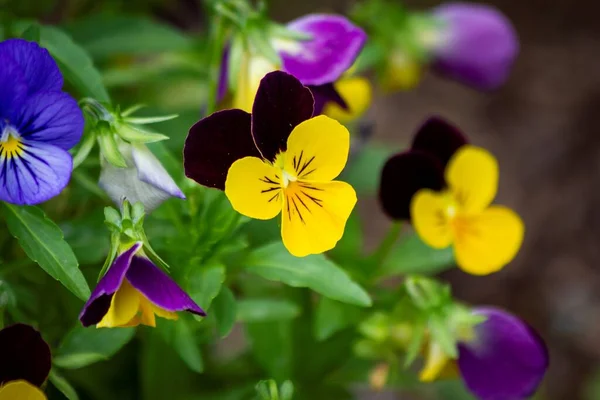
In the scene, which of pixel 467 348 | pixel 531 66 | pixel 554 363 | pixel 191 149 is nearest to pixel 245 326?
pixel 467 348

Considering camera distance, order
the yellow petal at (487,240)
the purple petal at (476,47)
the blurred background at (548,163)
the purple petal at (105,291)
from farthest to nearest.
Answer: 1. the blurred background at (548,163)
2. the purple petal at (476,47)
3. the yellow petal at (487,240)
4. the purple petal at (105,291)

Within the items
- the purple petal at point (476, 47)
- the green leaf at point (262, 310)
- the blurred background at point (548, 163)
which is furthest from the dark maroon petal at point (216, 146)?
the blurred background at point (548, 163)

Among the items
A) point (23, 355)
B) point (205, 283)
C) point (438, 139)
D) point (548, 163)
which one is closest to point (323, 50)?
point (438, 139)

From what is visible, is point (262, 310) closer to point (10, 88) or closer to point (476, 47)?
point (10, 88)

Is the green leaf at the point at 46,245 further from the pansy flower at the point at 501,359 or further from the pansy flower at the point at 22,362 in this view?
the pansy flower at the point at 501,359

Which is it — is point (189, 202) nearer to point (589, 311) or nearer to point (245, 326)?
point (245, 326)

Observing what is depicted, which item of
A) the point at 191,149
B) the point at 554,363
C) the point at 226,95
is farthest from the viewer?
the point at 554,363

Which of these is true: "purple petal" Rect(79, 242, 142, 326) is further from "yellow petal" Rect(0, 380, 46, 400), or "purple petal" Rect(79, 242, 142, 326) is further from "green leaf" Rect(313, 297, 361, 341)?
"green leaf" Rect(313, 297, 361, 341)
